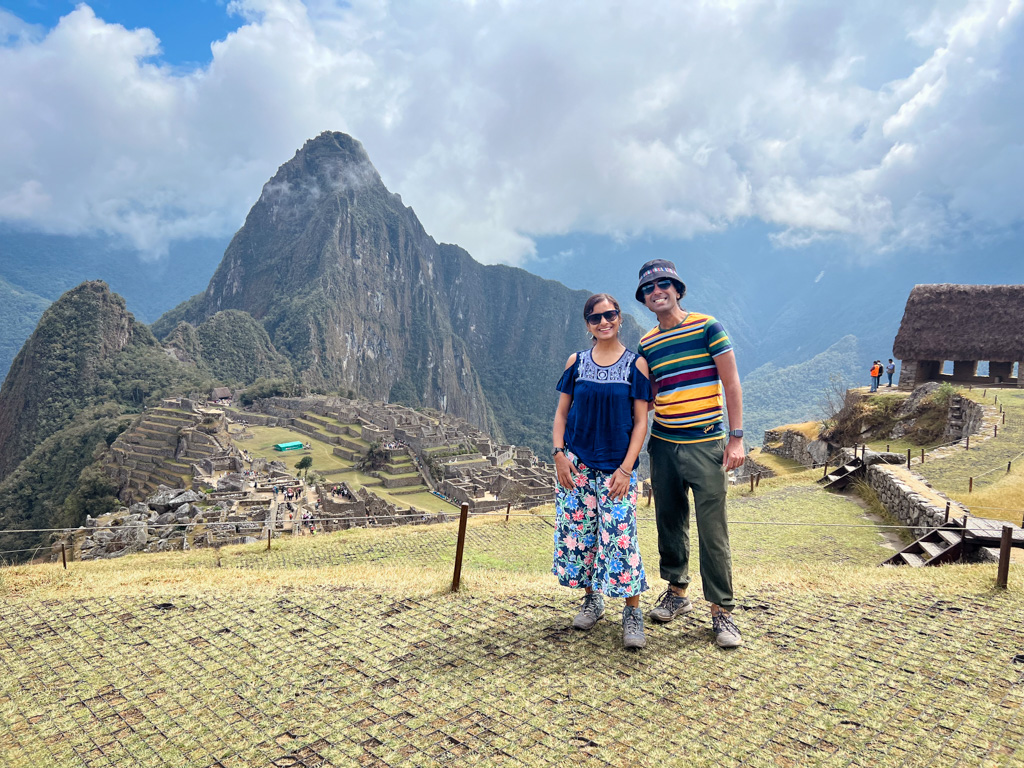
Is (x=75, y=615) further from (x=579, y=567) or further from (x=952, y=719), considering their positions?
(x=952, y=719)

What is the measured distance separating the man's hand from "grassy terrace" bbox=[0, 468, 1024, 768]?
829mm

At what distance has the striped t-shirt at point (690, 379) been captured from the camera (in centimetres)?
259

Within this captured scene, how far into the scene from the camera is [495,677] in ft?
7.78

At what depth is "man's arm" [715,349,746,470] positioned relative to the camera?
2.54 metres

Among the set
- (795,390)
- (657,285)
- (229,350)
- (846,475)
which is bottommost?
(846,475)

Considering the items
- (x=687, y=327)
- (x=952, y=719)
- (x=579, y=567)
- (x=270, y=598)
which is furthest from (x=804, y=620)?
(x=270, y=598)

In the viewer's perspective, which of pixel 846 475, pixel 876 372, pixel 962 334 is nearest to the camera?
pixel 846 475

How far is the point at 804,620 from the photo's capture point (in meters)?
2.92

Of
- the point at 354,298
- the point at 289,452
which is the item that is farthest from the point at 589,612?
the point at 354,298

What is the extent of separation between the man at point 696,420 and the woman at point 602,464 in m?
0.17

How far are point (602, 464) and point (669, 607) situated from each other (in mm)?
901

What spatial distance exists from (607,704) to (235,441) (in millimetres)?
39180

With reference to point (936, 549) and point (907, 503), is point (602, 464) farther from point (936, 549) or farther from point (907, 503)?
point (907, 503)

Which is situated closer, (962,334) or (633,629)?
(633,629)
